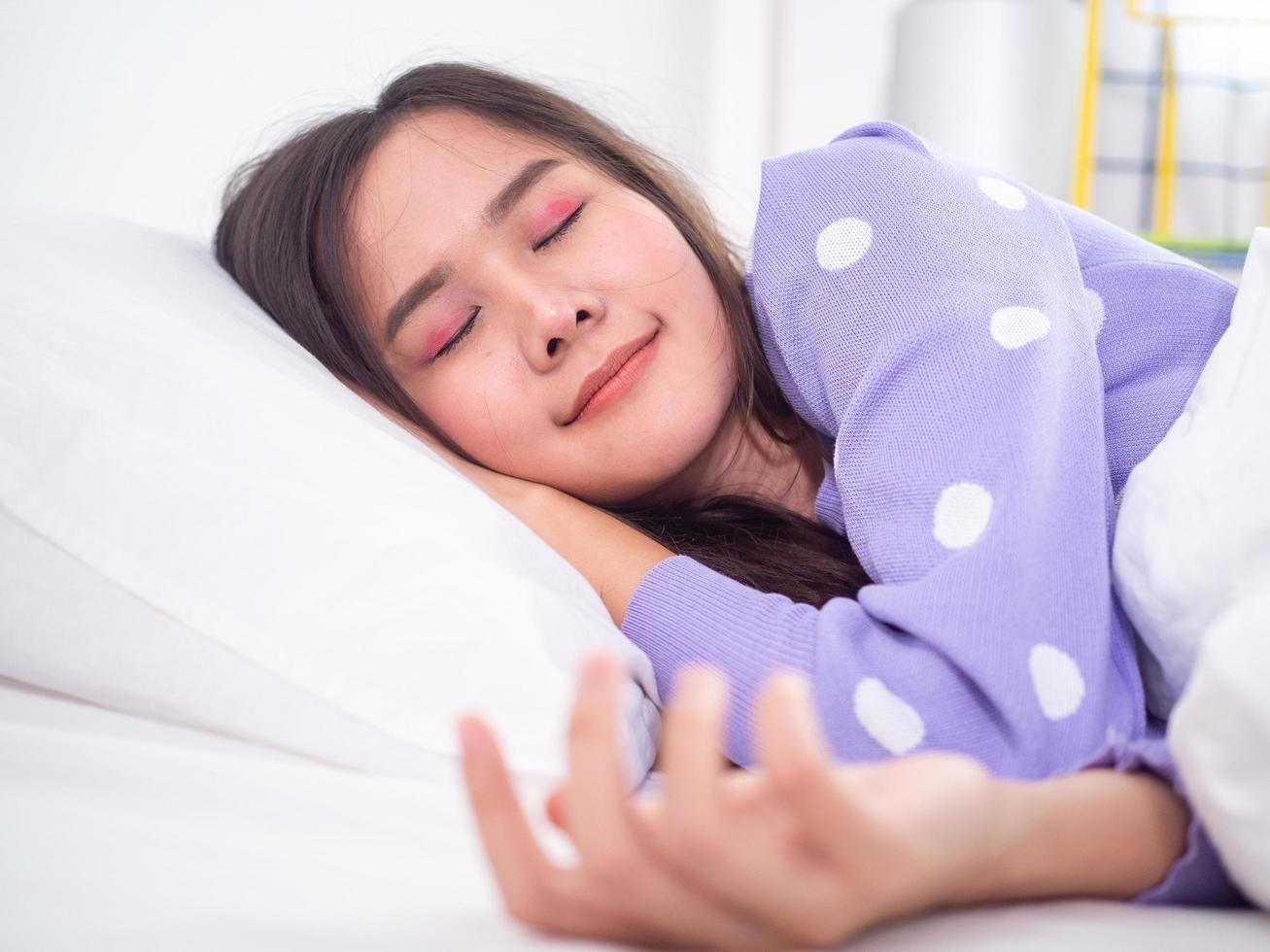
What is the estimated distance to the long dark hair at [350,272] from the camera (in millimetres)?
915

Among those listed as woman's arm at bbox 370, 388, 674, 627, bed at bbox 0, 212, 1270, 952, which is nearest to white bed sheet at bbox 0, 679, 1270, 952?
bed at bbox 0, 212, 1270, 952

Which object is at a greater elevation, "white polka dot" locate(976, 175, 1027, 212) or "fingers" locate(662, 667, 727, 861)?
"white polka dot" locate(976, 175, 1027, 212)

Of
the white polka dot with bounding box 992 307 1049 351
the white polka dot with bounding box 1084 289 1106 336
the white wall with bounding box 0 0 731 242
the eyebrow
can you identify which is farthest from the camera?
the white wall with bounding box 0 0 731 242

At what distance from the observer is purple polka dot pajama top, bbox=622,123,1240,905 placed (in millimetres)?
559

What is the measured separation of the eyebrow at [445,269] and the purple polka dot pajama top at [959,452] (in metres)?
0.20

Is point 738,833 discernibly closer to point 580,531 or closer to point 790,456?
point 580,531

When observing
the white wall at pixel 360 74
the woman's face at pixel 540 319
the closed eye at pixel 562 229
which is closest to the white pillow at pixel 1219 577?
the woman's face at pixel 540 319

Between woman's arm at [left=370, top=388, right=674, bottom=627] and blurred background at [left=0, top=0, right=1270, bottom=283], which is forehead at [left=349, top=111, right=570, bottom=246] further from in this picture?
blurred background at [left=0, top=0, right=1270, bottom=283]

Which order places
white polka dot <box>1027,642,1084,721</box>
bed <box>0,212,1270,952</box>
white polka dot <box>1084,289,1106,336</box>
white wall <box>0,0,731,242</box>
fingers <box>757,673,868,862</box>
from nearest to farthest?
fingers <box>757,673,868,862</box>
bed <box>0,212,1270,952</box>
white polka dot <box>1027,642,1084,721</box>
white polka dot <box>1084,289,1106,336</box>
white wall <box>0,0,731,242</box>

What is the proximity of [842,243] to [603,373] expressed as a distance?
21 cm

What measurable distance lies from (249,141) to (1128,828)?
118 cm

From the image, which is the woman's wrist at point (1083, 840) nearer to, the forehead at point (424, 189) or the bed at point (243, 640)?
the bed at point (243, 640)

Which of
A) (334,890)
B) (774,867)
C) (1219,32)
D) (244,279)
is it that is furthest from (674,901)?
(1219,32)

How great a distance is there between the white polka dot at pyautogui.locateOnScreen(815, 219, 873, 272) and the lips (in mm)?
168
